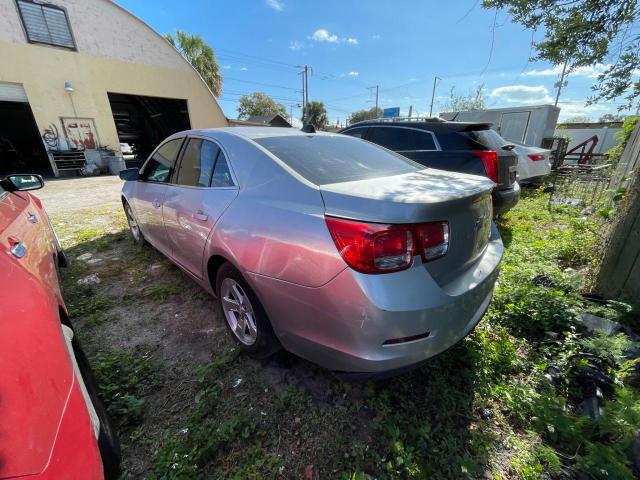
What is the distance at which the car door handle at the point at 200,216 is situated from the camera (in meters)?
2.28

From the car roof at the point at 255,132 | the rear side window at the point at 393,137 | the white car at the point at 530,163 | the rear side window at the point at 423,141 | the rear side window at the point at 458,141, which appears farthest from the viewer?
the white car at the point at 530,163

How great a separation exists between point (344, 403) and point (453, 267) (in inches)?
43.1

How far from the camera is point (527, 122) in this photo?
497 inches

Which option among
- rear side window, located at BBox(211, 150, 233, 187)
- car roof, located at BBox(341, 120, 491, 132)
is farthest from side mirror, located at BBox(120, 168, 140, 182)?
car roof, located at BBox(341, 120, 491, 132)

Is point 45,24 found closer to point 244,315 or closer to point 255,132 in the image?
point 255,132

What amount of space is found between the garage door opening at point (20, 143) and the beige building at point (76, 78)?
0.05m

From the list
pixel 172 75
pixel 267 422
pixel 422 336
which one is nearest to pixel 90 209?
pixel 267 422

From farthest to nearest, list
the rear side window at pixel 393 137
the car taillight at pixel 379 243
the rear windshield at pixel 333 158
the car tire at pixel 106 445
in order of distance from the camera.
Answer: the rear side window at pixel 393 137, the rear windshield at pixel 333 158, the car taillight at pixel 379 243, the car tire at pixel 106 445

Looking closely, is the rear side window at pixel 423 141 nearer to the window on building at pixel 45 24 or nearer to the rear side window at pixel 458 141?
the rear side window at pixel 458 141

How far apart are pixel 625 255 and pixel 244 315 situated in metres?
3.22

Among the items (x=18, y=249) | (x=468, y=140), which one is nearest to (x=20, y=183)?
(x=18, y=249)

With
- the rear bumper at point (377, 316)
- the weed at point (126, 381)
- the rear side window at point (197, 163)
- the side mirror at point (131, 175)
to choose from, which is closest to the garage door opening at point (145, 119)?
the side mirror at point (131, 175)

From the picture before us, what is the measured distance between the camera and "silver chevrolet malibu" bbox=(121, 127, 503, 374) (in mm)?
1419

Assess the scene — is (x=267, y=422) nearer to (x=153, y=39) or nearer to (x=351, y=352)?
(x=351, y=352)
